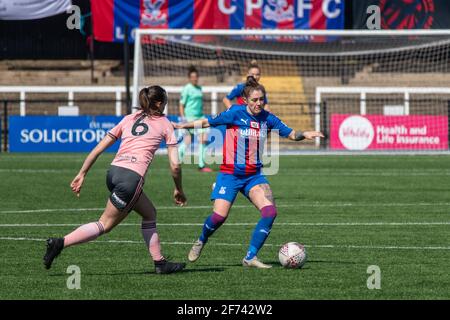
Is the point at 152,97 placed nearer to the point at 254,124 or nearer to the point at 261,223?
the point at 254,124

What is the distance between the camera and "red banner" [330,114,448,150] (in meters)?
36.6

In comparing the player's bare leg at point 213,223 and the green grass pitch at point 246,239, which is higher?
the player's bare leg at point 213,223

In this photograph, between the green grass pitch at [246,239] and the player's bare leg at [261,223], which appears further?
the player's bare leg at [261,223]

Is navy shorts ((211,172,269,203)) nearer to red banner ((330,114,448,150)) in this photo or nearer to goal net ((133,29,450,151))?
goal net ((133,29,450,151))

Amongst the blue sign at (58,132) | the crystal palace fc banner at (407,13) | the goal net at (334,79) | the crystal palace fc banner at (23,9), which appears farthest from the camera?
the crystal palace fc banner at (23,9)

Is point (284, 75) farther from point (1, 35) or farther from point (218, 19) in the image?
point (1, 35)

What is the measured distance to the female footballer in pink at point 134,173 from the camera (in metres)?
11.2

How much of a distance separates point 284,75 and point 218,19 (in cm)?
343

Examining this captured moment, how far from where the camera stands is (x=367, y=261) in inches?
490

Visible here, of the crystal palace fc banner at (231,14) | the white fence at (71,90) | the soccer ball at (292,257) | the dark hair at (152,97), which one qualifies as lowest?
the soccer ball at (292,257)

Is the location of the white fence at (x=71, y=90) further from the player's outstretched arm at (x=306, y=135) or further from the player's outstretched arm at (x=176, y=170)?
the player's outstretched arm at (x=176, y=170)

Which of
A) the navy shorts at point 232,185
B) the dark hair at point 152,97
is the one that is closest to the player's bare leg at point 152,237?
the dark hair at point 152,97

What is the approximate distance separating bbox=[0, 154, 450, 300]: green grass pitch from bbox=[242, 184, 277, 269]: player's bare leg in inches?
6.6
